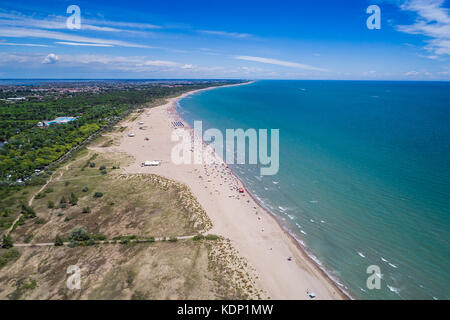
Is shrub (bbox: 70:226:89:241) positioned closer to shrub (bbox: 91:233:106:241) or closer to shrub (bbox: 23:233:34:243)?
shrub (bbox: 91:233:106:241)

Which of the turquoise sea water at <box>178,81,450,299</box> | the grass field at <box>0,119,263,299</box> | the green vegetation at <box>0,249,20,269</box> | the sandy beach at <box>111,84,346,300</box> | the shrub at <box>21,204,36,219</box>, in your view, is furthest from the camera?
the shrub at <box>21,204,36,219</box>

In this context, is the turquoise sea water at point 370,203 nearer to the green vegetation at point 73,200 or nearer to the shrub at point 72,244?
the shrub at point 72,244

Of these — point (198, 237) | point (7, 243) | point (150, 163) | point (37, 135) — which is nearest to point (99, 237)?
point (7, 243)

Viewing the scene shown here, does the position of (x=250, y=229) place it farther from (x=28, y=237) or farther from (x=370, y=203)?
(x=28, y=237)

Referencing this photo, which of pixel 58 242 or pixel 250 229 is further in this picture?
pixel 250 229

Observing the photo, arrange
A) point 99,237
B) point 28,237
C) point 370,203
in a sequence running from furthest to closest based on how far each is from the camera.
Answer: point 370,203 → point 28,237 → point 99,237

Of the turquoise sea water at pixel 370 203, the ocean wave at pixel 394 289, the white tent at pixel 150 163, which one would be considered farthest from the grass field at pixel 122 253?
the ocean wave at pixel 394 289

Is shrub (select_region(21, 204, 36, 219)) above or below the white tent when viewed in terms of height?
below

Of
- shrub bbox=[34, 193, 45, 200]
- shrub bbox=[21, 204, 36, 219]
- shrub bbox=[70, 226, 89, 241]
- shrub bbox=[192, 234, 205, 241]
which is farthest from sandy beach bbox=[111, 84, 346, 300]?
shrub bbox=[21, 204, 36, 219]
